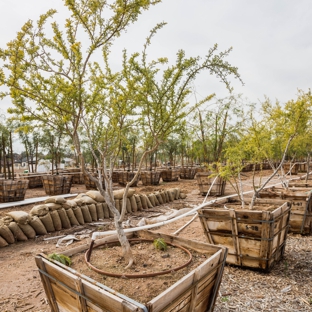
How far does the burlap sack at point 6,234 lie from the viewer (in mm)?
5027

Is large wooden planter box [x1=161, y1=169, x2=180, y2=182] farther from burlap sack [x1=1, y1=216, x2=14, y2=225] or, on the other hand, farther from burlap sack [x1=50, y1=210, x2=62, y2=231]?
burlap sack [x1=1, y1=216, x2=14, y2=225]

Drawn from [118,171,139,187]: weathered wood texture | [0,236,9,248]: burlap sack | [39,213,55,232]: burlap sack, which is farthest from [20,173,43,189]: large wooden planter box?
[0,236,9,248]: burlap sack

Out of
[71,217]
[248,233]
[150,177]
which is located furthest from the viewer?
[150,177]

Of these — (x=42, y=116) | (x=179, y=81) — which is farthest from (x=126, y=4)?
(x=42, y=116)

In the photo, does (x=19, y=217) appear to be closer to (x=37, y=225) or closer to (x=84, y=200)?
(x=37, y=225)

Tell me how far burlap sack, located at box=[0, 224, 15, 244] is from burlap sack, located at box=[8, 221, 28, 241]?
0.27ft

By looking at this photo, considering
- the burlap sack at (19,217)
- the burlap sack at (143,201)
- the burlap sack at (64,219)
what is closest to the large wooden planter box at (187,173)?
the burlap sack at (143,201)

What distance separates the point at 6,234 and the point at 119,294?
4.26 metres

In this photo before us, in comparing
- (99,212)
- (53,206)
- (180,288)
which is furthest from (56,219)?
(180,288)

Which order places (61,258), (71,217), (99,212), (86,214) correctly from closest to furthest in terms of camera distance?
(61,258) < (71,217) < (86,214) < (99,212)

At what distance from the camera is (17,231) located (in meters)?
5.26

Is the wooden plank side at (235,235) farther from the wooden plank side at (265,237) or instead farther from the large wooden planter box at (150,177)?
the large wooden planter box at (150,177)

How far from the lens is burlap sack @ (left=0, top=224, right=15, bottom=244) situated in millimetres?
5027

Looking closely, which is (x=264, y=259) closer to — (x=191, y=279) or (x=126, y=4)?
(x=191, y=279)
